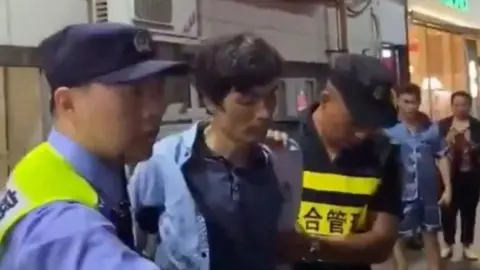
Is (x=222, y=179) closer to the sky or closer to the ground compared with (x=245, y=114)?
closer to the ground

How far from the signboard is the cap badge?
936cm

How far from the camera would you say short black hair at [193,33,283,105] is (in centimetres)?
187

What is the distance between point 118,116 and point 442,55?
1055 centimetres

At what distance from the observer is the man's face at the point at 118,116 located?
1222 millimetres

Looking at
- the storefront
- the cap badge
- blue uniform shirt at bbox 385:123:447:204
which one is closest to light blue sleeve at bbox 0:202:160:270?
the cap badge

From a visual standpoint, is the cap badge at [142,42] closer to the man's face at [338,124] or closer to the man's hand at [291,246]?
the man's hand at [291,246]

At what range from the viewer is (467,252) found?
6.65m

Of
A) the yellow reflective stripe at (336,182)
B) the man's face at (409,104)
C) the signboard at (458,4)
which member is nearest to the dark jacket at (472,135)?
the man's face at (409,104)

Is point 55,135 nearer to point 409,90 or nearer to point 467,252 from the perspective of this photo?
point 409,90

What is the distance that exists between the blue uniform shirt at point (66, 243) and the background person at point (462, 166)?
526 centimetres

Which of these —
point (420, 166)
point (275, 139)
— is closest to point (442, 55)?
point (420, 166)

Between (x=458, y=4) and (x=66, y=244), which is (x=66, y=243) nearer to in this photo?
(x=66, y=244)

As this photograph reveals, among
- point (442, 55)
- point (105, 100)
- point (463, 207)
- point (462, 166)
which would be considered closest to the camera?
point (105, 100)

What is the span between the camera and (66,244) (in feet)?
3.43
